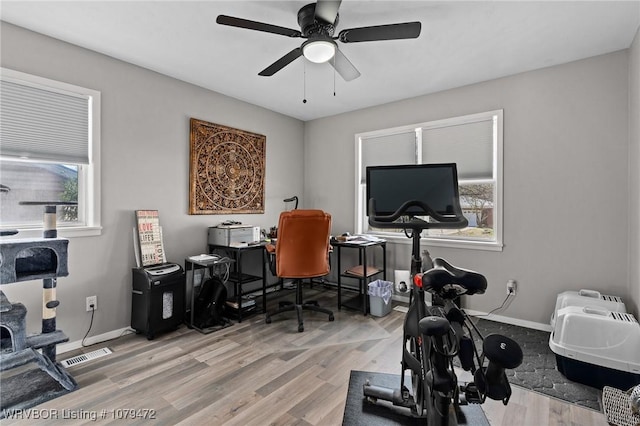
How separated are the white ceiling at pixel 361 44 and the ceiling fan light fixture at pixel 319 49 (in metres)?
0.27

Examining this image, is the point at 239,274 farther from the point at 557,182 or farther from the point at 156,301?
the point at 557,182

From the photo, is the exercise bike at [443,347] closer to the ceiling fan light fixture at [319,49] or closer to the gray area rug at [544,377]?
the gray area rug at [544,377]

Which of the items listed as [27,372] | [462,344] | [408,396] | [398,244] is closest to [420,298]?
[462,344]

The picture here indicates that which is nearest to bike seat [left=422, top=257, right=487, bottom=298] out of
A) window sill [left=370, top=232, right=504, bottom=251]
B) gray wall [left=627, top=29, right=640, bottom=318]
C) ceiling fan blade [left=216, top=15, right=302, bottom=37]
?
ceiling fan blade [left=216, top=15, right=302, bottom=37]

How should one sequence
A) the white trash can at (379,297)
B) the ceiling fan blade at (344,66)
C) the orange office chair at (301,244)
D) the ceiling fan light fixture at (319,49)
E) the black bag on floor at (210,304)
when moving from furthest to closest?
the white trash can at (379,297)
the black bag on floor at (210,304)
the orange office chair at (301,244)
the ceiling fan blade at (344,66)
the ceiling fan light fixture at (319,49)

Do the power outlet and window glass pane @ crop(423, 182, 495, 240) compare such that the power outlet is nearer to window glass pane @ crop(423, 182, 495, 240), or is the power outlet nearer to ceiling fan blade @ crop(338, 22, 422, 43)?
ceiling fan blade @ crop(338, 22, 422, 43)

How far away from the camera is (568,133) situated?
2.79 meters

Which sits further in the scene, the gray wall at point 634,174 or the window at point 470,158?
the window at point 470,158

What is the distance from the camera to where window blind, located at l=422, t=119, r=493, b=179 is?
3283mm

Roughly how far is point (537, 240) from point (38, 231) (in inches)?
170

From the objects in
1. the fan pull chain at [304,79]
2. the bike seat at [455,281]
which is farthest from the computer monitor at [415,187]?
the fan pull chain at [304,79]

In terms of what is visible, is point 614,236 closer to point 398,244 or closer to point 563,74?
point 563,74

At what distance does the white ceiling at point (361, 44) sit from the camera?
81.0 inches

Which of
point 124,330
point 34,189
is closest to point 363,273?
point 124,330
